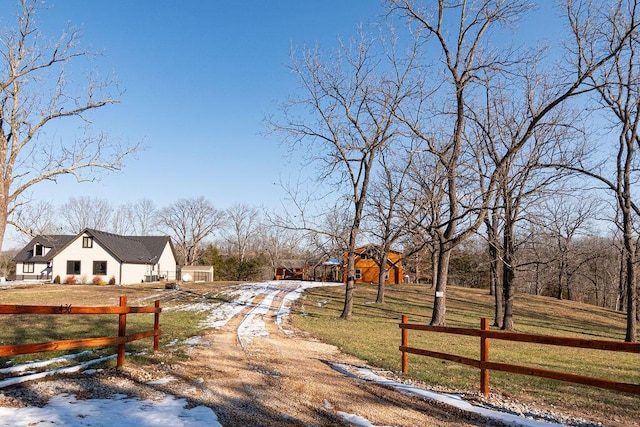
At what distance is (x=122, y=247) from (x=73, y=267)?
5027mm

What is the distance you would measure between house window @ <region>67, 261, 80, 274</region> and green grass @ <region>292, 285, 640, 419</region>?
2662 centimetres

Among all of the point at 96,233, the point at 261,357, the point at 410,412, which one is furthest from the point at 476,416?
the point at 96,233

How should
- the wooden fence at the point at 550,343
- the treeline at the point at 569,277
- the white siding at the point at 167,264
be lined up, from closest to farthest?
1. the wooden fence at the point at 550,343
2. the treeline at the point at 569,277
3. the white siding at the point at 167,264

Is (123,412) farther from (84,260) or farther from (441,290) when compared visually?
(84,260)

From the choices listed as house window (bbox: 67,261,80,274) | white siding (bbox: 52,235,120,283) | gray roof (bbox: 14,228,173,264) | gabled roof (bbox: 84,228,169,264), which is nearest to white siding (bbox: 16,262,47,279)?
gray roof (bbox: 14,228,173,264)

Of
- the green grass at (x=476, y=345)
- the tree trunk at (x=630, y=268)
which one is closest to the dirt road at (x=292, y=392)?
the green grass at (x=476, y=345)

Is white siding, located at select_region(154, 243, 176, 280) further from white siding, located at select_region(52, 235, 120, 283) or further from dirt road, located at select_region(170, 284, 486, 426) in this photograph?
dirt road, located at select_region(170, 284, 486, 426)

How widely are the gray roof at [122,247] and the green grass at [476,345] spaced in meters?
23.4

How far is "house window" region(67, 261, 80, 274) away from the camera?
4494cm

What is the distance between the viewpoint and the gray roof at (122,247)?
45.1 metres

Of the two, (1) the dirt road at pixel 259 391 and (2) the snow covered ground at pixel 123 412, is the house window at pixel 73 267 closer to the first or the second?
(1) the dirt road at pixel 259 391

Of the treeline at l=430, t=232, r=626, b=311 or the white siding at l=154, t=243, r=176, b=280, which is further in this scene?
the white siding at l=154, t=243, r=176, b=280

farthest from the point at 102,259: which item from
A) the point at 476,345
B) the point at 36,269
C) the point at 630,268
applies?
the point at 630,268

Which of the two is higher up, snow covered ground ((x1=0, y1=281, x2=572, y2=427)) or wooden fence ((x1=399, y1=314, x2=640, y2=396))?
wooden fence ((x1=399, y1=314, x2=640, y2=396))
